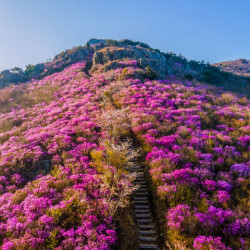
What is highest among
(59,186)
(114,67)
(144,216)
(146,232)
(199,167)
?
(114,67)

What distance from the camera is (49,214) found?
6664 millimetres

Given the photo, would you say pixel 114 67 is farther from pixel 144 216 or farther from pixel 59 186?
pixel 144 216

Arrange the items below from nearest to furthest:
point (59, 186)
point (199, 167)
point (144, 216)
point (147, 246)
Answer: point (147, 246) < point (144, 216) < point (59, 186) < point (199, 167)

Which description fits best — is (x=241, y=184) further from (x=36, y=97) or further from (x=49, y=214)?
(x=36, y=97)

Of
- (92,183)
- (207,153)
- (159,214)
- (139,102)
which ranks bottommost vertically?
(159,214)

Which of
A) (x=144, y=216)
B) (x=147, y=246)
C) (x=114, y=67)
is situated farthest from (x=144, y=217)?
(x=114, y=67)

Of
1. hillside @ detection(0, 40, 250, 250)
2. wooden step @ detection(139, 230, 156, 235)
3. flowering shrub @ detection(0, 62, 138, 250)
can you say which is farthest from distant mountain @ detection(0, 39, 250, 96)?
wooden step @ detection(139, 230, 156, 235)

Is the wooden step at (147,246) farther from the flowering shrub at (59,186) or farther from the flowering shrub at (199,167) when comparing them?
the flowering shrub at (59,186)

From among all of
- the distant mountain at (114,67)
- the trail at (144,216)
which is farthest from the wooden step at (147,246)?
the distant mountain at (114,67)

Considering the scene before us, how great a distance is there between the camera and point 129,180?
24.5 ft

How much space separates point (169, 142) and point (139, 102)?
8.40 m

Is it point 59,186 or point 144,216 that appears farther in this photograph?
point 59,186

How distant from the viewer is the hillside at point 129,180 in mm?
5809

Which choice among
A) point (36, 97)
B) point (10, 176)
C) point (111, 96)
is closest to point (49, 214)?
point (10, 176)
